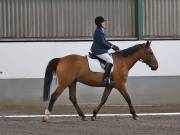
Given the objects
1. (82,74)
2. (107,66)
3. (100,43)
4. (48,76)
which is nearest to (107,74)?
(107,66)

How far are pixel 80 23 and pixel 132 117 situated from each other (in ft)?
Answer: 18.1

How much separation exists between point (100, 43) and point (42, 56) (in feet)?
Answer: 16.6

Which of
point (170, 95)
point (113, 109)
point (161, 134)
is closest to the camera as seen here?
point (161, 134)

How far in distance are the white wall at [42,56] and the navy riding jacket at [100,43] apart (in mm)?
4787

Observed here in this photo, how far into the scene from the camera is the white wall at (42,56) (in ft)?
67.4

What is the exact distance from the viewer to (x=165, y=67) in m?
21.1

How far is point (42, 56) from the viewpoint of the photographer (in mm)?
20688

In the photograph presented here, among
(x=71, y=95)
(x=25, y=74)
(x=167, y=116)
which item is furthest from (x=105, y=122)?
(x=25, y=74)

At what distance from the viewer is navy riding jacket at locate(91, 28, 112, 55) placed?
15820 millimetres

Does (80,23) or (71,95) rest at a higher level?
(80,23)

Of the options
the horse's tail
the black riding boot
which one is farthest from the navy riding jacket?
the horse's tail

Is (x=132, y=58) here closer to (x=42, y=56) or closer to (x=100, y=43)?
(x=100, y=43)

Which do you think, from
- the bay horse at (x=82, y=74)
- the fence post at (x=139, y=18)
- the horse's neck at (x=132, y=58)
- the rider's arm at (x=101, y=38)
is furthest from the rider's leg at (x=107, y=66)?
the fence post at (x=139, y=18)

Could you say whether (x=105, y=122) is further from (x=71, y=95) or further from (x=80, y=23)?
(x=80, y=23)
